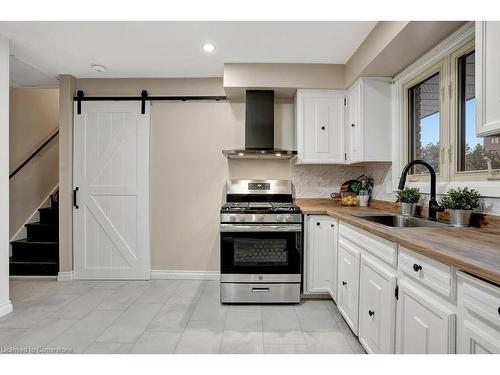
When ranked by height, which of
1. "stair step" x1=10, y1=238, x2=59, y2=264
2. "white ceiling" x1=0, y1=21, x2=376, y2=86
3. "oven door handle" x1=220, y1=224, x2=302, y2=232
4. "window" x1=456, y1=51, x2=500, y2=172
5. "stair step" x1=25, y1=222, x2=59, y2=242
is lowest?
"stair step" x1=10, y1=238, x2=59, y2=264

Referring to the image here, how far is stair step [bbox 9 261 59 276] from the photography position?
3438 mm

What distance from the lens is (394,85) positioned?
2.70 m

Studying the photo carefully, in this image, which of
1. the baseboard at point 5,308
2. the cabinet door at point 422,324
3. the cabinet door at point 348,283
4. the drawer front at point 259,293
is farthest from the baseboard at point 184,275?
the cabinet door at point 422,324

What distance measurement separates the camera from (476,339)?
94 centimetres

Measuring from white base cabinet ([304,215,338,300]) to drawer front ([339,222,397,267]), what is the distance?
387mm

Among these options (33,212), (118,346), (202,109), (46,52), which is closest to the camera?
(118,346)

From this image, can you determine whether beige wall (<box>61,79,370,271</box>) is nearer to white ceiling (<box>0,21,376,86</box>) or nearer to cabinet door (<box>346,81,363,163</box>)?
white ceiling (<box>0,21,376,86</box>)

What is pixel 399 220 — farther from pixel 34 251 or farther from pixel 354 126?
pixel 34 251

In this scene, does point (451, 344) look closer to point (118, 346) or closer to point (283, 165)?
point (118, 346)

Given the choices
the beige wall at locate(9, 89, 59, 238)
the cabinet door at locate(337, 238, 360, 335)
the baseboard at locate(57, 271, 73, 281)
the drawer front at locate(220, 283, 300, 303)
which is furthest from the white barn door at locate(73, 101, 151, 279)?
the cabinet door at locate(337, 238, 360, 335)

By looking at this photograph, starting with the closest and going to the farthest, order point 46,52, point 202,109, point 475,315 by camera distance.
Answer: point 475,315
point 46,52
point 202,109

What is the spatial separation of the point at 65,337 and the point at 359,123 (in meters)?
3.06

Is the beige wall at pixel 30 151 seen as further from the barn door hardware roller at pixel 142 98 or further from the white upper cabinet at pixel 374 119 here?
the white upper cabinet at pixel 374 119

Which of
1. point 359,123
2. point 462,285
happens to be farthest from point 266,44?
point 462,285
